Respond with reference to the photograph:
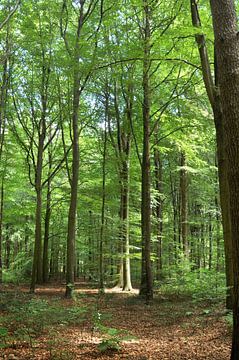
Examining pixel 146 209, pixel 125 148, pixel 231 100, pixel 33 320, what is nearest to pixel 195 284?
pixel 146 209

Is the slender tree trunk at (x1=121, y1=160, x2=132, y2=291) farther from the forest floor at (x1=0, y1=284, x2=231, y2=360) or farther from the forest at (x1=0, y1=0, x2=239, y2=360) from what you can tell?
the forest floor at (x1=0, y1=284, x2=231, y2=360)

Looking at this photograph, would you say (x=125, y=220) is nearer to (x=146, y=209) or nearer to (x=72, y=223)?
(x=72, y=223)

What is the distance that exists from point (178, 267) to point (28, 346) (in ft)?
33.5

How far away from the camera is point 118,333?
21.0ft

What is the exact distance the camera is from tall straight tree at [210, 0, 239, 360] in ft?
13.6

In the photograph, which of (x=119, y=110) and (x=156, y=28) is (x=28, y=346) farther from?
(x=119, y=110)

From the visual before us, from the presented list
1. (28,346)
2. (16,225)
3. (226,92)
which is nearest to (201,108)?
(226,92)

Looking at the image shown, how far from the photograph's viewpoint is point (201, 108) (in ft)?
51.0

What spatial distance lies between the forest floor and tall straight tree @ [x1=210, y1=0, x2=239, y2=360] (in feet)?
5.22

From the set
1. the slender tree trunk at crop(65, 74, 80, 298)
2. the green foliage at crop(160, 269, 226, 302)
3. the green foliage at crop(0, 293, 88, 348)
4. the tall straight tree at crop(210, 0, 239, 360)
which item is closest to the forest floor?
the green foliage at crop(0, 293, 88, 348)

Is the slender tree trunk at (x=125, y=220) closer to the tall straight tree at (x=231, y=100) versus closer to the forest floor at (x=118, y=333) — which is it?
the forest floor at (x=118, y=333)

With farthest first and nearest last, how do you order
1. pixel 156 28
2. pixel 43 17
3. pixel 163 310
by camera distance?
pixel 43 17 → pixel 156 28 → pixel 163 310

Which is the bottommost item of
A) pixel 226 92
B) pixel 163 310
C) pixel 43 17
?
pixel 163 310

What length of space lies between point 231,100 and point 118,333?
15.2ft
